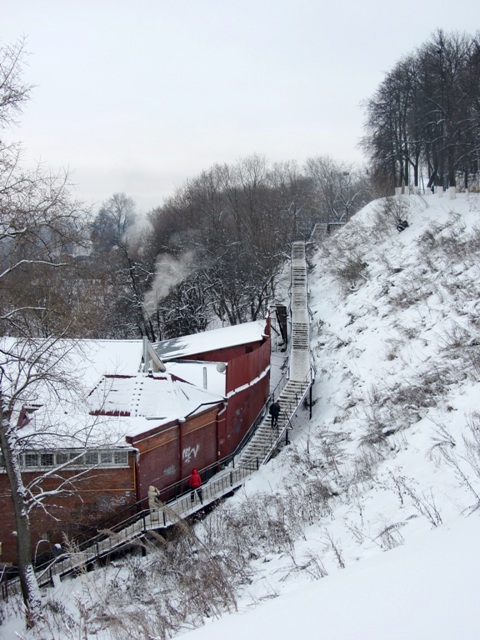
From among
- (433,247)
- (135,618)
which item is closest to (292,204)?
(433,247)

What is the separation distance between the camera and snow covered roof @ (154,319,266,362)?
24.6 metres

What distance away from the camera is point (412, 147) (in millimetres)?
40906

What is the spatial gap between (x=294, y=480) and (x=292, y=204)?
35923 mm

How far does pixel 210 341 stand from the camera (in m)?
26.1

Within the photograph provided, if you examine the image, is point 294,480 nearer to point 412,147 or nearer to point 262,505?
point 262,505

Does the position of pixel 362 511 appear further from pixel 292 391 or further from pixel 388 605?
pixel 292 391

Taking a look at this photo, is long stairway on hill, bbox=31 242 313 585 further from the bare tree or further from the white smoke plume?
the white smoke plume

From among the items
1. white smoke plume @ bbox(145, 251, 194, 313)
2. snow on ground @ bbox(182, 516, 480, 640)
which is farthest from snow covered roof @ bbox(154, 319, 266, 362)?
snow on ground @ bbox(182, 516, 480, 640)

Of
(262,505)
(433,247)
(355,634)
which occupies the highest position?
(433,247)

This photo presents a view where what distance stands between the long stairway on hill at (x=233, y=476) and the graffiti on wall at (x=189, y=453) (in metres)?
1.03

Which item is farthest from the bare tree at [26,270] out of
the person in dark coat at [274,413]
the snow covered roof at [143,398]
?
the person in dark coat at [274,413]

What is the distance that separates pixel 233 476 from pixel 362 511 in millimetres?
8281

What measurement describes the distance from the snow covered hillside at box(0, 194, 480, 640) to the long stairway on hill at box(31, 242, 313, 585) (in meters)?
0.63

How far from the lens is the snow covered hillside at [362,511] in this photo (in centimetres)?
444
